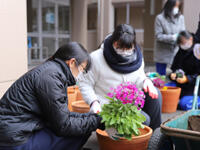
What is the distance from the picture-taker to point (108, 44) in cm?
218

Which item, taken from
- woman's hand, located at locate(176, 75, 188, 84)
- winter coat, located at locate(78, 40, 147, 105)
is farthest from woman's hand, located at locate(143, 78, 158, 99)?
woman's hand, located at locate(176, 75, 188, 84)

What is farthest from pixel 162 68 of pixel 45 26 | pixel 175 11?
pixel 45 26

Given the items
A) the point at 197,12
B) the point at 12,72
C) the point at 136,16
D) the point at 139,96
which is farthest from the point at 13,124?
the point at 136,16

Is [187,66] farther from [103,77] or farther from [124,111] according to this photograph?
[124,111]

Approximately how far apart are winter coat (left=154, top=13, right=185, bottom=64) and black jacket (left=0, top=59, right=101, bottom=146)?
9.60 ft

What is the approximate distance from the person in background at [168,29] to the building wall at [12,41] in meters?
2.37

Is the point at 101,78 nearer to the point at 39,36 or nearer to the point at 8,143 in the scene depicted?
the point at 8,143

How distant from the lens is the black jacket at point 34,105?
151 centimetres

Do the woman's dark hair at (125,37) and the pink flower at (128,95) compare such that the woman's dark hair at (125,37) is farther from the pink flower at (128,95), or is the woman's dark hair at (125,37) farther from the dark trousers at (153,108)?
the dark trousers at (153,108)

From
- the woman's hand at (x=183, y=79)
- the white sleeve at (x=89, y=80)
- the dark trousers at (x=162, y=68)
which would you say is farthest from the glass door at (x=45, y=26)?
the white sleeve at (x=89, y=80)

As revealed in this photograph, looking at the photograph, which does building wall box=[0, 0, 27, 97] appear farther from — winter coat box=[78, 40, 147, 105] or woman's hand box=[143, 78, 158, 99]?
woman's hand box=[143, 78, 158, 99]

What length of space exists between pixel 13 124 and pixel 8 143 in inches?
4.9

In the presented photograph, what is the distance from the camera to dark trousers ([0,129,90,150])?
5.16 feet

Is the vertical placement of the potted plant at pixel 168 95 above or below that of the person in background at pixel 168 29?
below
